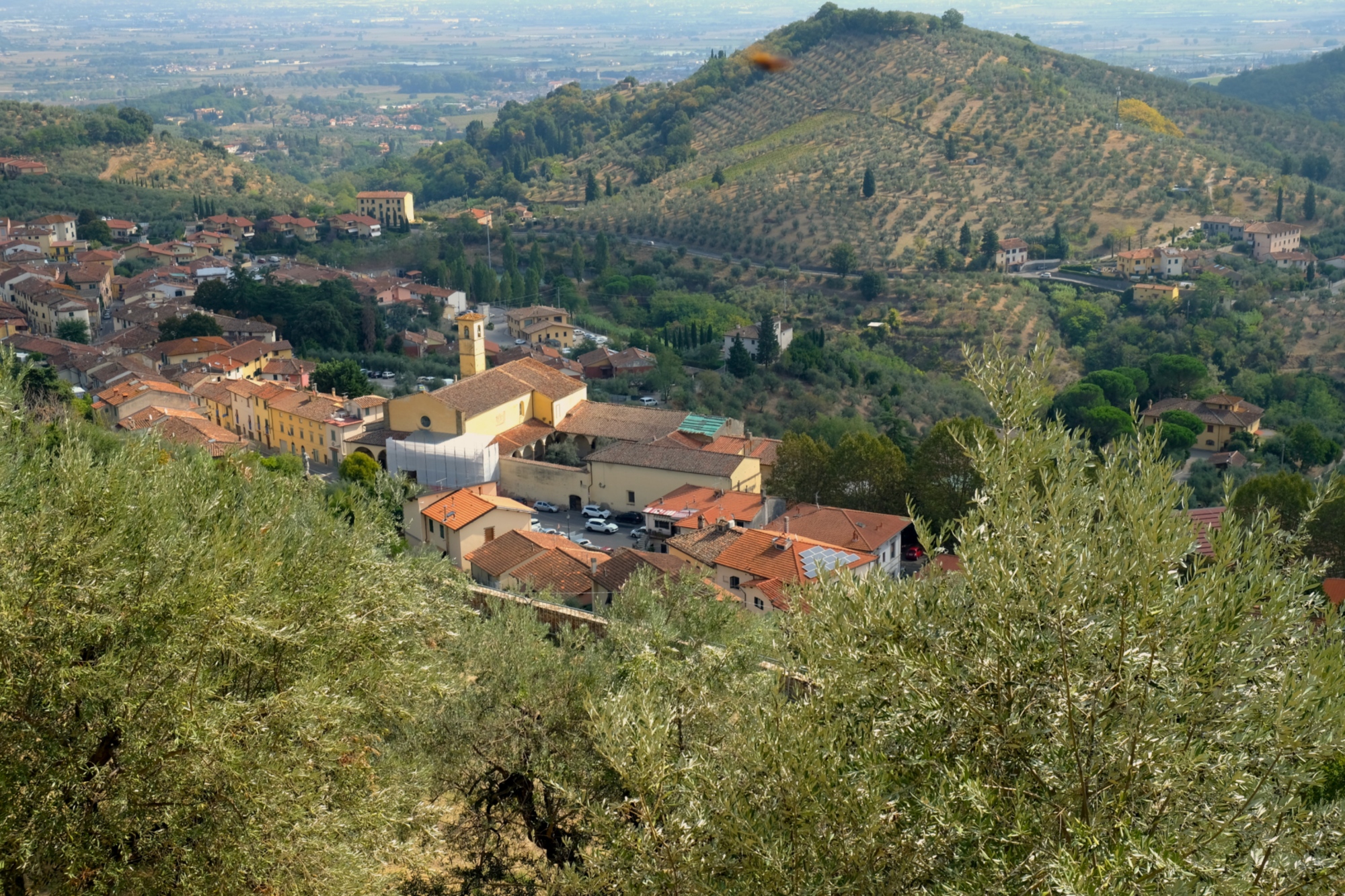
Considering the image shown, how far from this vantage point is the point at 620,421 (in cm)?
2939

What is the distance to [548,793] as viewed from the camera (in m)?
9.12

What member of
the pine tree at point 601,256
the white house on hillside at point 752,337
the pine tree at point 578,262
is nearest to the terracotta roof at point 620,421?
the white house on hillside at point 752,337

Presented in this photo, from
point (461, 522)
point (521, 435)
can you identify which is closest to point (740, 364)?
point (521, 435)

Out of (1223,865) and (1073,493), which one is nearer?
(1223,865)

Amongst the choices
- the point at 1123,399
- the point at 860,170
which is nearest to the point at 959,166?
the point at 860,170

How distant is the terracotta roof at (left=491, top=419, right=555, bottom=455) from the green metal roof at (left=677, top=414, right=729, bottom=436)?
10.8 feet

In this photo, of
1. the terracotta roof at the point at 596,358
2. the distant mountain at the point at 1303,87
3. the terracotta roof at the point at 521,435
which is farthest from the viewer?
the distant mountain at the point at 1303,87

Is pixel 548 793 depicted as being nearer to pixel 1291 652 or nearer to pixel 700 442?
pixel 1291 652

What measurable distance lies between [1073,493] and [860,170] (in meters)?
60.9

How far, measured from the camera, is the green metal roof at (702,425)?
90.2ft

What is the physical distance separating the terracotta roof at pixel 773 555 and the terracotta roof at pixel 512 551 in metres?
2.28

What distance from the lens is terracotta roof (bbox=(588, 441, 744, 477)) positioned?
2550 cm

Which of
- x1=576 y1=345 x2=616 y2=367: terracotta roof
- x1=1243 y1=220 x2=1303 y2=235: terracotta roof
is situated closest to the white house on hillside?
x1=576 y1=345 x2=616 y2=367: terracotta roof

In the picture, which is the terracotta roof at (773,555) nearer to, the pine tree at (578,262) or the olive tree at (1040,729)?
the olive tree at (1040,729)
